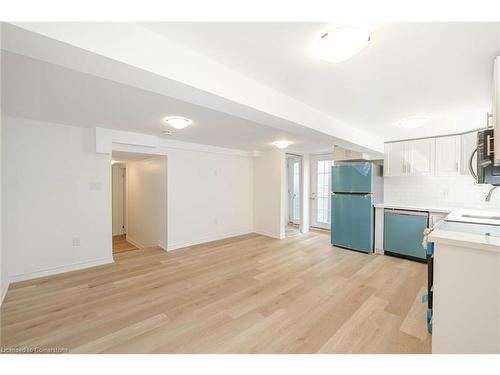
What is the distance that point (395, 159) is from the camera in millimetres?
3871

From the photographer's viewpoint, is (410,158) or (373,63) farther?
(410,158)

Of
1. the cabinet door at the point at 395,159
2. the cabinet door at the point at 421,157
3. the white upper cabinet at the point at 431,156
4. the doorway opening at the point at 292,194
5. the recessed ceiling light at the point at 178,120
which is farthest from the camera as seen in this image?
the doorway opening at the point at 292,194

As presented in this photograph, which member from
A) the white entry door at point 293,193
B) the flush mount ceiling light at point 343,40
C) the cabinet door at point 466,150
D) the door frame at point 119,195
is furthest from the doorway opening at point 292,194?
the flush mount ceiling light at point 343,40

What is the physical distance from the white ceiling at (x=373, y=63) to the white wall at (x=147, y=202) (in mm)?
3216

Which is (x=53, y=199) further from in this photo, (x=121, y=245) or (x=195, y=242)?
(x=121, y=245)

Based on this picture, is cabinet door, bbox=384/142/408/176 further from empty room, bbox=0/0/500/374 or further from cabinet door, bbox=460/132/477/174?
cabinet door, bbox=460/132/477/174

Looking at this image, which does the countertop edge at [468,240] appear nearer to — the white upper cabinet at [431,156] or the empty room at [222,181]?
the empty room at [222,181]

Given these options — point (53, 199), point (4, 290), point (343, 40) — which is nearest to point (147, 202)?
point (53, 199)

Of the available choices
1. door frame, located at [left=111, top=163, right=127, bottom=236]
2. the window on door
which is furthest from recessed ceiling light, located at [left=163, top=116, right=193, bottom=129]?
door frame, located at [left=111, top=163, right=127, bottom=236]

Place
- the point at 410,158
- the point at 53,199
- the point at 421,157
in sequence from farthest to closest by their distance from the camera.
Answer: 1. the point at 410,158
2. the point at 421,157
3. the point at 53,199

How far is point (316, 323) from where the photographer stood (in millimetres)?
1892

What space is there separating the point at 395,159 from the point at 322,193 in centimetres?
211

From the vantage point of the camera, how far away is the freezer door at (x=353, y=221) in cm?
380
